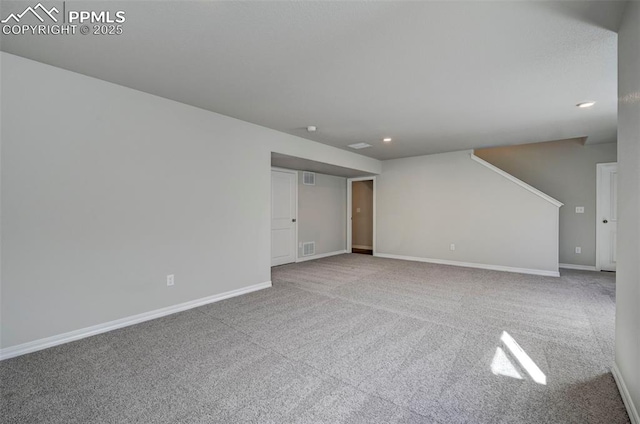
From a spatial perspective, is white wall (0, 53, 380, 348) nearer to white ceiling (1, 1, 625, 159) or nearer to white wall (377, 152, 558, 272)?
white ceiling (1, 1, 625, 159)

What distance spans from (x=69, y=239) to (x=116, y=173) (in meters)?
0.72

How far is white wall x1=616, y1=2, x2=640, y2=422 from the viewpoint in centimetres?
147

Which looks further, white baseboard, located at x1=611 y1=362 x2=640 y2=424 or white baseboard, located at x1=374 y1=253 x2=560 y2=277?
white baseboard, located at x1=374 y1=253 x2=560 y2=277

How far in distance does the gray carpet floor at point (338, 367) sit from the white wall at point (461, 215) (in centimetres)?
165

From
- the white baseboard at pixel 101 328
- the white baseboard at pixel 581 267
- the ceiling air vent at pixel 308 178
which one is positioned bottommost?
the white baseboard at pixel 101 328

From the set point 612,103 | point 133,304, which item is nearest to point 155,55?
point 133,304

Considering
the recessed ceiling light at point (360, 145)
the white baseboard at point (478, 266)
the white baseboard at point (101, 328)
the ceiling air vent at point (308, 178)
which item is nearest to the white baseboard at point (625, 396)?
the white baseboard at point (478, 266)

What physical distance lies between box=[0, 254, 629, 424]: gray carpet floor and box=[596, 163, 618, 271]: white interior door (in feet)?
7.39

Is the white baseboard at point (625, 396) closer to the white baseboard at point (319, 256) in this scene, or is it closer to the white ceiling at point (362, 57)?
the white ceiling at point (362, 57)

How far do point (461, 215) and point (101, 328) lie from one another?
6032 millimetres

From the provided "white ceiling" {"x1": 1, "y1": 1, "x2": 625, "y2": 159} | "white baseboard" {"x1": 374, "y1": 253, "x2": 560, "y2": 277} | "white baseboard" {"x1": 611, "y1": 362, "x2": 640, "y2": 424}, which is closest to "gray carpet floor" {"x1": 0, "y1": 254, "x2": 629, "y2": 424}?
"white baseboard" {"x1": 611, "y1": 362, "x2": 640, "y2": 424}

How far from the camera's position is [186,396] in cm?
172

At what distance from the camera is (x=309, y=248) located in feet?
21.6

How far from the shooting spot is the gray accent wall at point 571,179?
520 centimetres
